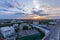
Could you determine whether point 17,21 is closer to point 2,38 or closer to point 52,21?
point 2,38

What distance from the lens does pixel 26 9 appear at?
3.62ft

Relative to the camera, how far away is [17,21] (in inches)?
43.3

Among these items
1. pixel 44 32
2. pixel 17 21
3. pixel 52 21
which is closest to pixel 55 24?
pixel 52 21

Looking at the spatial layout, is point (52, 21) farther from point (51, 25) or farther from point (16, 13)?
point (16, 13)

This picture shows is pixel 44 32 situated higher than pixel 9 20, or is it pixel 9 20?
pixel 9 20

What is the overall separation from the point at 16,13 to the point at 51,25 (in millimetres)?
443

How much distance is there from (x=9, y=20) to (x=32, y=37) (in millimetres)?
340

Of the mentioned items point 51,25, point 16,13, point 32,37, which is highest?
point 16,13

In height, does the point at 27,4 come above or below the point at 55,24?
above

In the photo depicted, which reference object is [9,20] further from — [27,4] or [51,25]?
[51,25]

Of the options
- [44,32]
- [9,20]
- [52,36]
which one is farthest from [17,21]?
[52,36]

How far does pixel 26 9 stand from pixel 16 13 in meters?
0.13

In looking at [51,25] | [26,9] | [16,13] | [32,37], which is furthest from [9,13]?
[51,25]

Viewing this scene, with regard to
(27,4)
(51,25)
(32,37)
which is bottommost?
(32,37)
